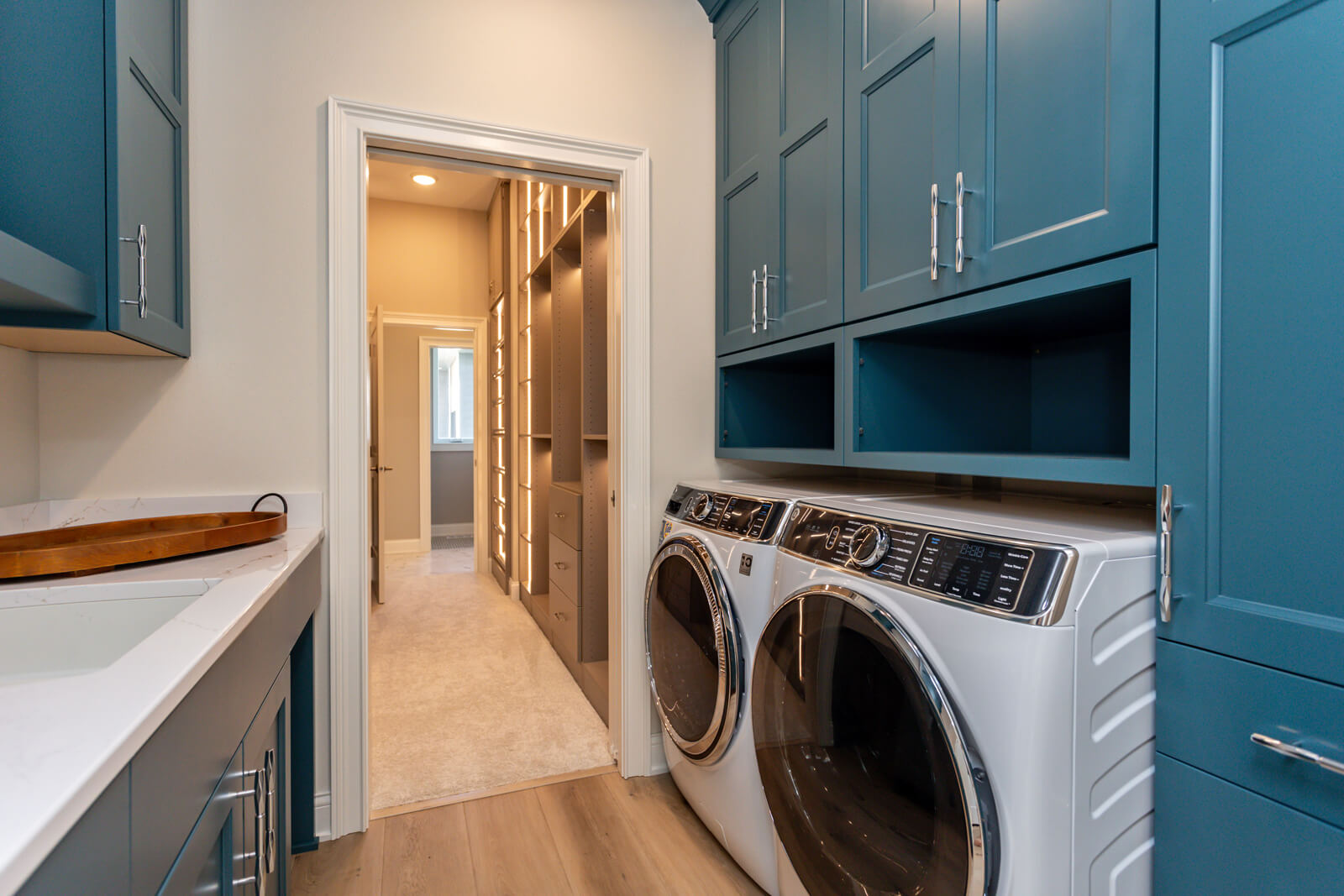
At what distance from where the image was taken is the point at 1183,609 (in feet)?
2.96

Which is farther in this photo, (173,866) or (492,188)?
(492,188)

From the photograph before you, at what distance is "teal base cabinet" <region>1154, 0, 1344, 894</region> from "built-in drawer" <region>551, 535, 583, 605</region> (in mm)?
2228

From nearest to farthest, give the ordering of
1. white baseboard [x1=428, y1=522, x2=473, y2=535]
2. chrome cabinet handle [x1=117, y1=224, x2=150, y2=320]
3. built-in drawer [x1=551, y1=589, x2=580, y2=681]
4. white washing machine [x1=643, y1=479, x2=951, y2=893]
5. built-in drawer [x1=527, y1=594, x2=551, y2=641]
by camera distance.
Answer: chrome cabinet handle [x1=117, y1=224, x2=150, y2=320] → white washing machine [x1=643, y1=479, x2=951, y2=893] → built-in drawer [x1=551, y1=589, x2=580, y2=681] → built-in drawer [x1=527, y1=594, x2=551, y2=641] → white baseboard [x1=428, y1=522, x2=473, y2=535]

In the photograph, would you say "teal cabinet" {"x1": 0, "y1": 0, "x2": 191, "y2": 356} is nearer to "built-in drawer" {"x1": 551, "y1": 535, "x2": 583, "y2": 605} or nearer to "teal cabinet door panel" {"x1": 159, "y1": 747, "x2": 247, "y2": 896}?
"teal cabinet door panel" {"x1": 159, "y1": 747, "x2": 247, "y2": 896}

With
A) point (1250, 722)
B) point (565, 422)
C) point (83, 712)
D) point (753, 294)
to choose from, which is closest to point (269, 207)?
point (753, 294)

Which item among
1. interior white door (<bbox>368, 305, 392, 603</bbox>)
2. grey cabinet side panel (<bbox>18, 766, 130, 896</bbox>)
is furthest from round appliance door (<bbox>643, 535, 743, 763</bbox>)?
interior white door (<bbox>368, 305, 392, 603</bbox>)

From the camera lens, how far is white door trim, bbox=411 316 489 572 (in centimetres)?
525

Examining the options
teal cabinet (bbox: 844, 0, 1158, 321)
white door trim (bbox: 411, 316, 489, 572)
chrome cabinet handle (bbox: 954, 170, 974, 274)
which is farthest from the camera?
white door trim (bbox: 411, 316, 489, 572)

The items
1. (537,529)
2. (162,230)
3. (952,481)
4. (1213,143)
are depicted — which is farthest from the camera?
(537,529)

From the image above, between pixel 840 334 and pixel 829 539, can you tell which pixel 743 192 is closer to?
pixel 840 334

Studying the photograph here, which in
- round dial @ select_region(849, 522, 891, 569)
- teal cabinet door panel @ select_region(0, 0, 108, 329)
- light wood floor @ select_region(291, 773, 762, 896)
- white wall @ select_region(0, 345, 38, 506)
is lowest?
light wood floor @ select_region(291, 773, 762, 896)

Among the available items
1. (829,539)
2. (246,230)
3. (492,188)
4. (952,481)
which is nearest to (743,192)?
(952,481)

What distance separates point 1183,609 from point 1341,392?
326 millimetres

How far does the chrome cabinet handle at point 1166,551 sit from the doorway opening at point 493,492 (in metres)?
1.59
